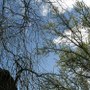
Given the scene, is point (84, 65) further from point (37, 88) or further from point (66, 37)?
point (37, 88)

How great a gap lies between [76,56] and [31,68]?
1636cm

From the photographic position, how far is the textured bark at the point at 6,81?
3.29 m

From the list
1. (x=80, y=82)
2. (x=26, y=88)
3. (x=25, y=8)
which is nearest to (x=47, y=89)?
(x=26, y=88)

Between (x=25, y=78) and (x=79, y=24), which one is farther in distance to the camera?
(x=79, y=24)

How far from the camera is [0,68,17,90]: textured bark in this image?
130 inches

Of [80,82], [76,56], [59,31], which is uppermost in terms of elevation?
[59,31]

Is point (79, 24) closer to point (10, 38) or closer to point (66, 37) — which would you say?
point (66, 37)

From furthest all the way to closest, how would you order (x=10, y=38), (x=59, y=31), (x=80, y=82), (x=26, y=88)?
(x=59, y=31) → (x=80, y=82) → (x=10, y=38) → (x=26, y=88)

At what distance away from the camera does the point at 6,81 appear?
11.1 ft

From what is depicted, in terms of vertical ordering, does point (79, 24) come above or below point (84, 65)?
above

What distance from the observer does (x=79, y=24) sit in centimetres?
1917

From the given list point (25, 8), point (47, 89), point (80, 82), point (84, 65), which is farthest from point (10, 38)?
point (84, 65)

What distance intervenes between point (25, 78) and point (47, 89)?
349mm

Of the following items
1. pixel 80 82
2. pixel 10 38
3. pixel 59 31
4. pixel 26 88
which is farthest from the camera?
pixel 59 31
